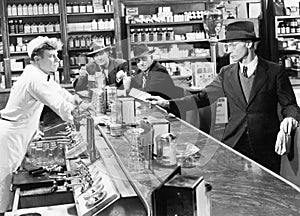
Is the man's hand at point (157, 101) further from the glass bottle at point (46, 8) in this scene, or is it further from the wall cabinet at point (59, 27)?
the glass bottle at point (46, 8)

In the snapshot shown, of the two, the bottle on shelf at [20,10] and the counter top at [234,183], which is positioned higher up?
the bottle on shelf at [20,10]

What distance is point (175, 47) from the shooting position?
31.0 feet

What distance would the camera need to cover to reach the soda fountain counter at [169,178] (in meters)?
1.73

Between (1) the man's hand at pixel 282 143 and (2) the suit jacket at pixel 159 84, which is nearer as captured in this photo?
(1) the man's hand at pixel 282 143

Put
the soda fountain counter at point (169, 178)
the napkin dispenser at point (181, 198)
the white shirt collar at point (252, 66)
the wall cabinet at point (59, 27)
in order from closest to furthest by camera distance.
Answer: the napkin dispenser at point (181, 198), the soda fountain counter at point (169, 178), the white shirt collar at point (252, 66), the wall cabinet at point (59, 27)

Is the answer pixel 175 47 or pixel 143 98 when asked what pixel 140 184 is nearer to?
pixel 143 98

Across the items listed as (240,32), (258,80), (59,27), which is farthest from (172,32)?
(258,80)

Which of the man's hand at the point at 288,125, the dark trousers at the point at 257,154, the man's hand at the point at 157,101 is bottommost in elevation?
the dark trousers at the point at 257,154

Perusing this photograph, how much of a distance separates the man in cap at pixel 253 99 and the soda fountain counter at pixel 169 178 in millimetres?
524

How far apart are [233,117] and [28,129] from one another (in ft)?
6.30

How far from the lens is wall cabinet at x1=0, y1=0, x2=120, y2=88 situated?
29.3ft

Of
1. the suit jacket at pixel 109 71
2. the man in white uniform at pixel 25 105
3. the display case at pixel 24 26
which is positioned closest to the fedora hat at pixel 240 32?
the man in white uniform at pixel 25 105

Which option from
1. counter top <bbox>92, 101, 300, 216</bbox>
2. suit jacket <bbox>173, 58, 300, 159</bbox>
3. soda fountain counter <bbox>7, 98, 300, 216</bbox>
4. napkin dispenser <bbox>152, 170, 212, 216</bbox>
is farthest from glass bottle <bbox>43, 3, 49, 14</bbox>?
napkin dispenser <bbox>152, 170, 212, 216</bbox>

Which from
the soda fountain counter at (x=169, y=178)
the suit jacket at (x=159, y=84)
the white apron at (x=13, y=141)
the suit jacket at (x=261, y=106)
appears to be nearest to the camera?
the soda fountain counter at (x=169, y=178)
